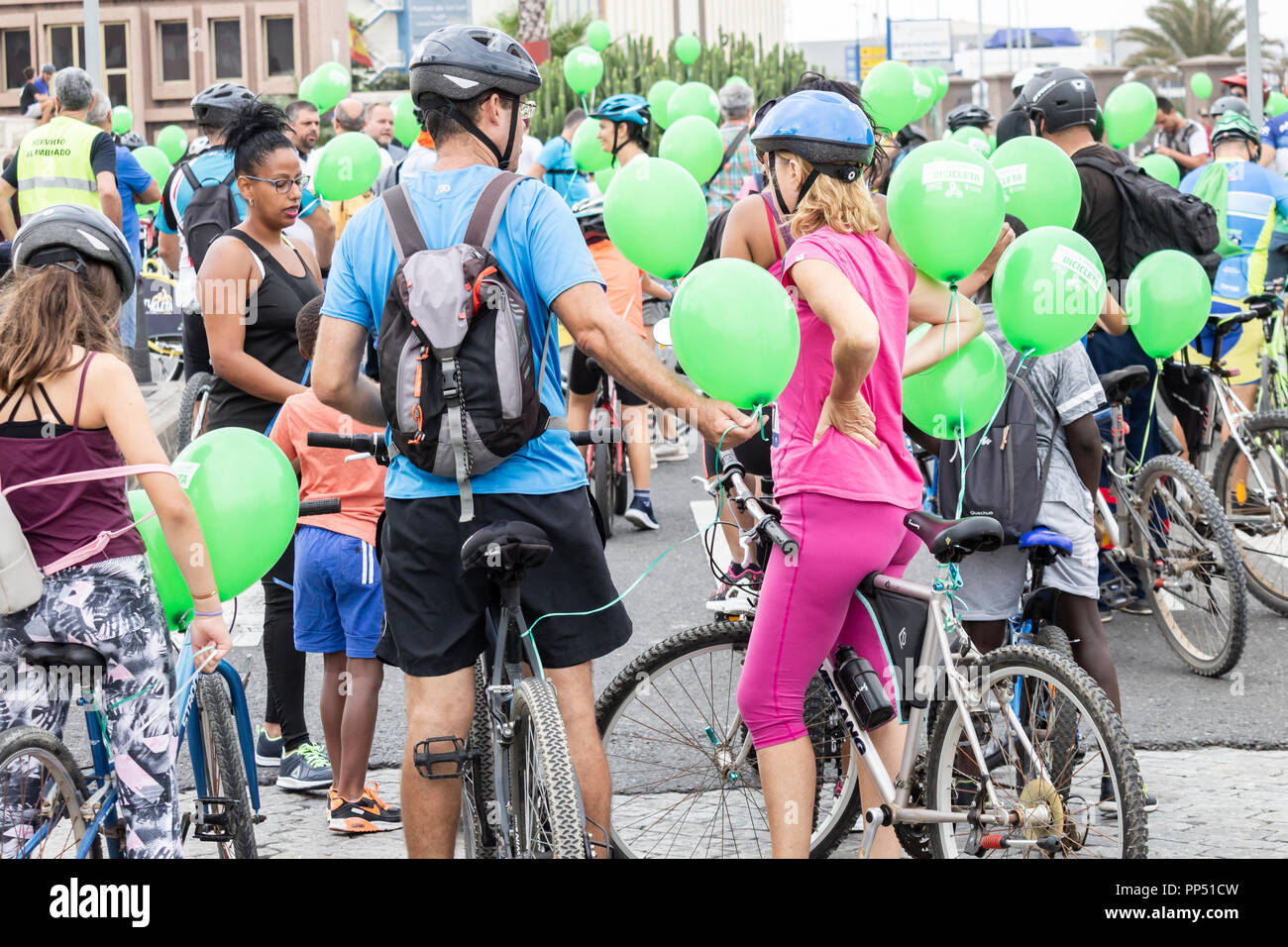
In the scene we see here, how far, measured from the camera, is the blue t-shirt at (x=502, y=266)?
3.43 m

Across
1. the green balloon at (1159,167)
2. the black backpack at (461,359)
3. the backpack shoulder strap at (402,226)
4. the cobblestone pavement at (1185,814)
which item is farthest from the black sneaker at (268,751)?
the green balloon at (1159,167)

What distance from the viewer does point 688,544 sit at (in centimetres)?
880

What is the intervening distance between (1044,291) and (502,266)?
1587 mm

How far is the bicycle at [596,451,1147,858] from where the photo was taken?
3596mm

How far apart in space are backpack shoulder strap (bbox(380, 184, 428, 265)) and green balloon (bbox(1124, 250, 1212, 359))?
317cm

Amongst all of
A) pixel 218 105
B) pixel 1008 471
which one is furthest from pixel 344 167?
pixel 1008 471

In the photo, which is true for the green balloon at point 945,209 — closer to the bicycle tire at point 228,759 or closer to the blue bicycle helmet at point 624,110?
the bicycle tire at point 228,759

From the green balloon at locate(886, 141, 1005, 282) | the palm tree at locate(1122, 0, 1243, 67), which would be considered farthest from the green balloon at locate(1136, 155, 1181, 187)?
the palm tree at locate(1122, 0, 1243, 67)

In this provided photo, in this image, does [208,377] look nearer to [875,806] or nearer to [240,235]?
[240,235]

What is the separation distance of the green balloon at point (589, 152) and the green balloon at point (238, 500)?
684 centimetres

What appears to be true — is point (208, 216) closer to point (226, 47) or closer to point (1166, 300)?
point (1166, 300)

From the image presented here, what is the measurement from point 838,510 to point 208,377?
13.3 ft

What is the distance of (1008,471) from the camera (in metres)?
4.70

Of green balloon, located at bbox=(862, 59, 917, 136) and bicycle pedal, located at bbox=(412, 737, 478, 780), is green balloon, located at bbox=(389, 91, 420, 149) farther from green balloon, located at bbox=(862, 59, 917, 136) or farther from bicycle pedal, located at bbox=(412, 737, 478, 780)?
bicycle pedal, located at bbox=(412, 737, 478, 780)
